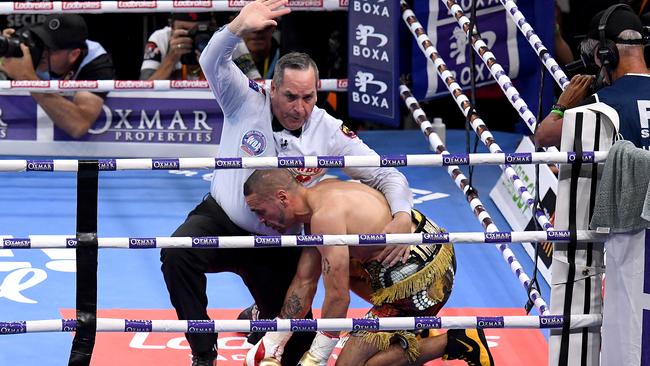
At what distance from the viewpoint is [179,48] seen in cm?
651

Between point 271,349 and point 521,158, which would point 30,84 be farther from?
point 521,158

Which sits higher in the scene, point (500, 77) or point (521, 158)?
point (500, 77)

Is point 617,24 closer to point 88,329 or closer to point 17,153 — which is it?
point 88,329

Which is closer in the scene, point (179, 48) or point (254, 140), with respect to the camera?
point (254, 140)

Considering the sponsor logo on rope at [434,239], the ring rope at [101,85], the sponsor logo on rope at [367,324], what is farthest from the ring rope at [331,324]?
the ring rope at [101,85]

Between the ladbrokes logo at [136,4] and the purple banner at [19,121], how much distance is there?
0.99 metres

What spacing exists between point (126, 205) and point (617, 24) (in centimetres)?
275

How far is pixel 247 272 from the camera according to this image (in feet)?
13.9

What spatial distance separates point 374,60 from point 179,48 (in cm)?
121

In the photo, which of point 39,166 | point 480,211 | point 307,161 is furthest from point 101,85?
point 307,161

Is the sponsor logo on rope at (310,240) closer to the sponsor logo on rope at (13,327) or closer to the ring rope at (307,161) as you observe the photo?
the ring rope at (307,161)

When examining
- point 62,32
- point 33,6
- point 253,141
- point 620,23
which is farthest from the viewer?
point 62,32

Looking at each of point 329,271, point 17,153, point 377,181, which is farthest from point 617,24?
point 17,153

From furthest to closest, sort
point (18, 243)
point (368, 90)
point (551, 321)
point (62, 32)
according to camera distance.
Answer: point (62, 32)
point (368, 90)
point (551, 321)
point (18, 243)
